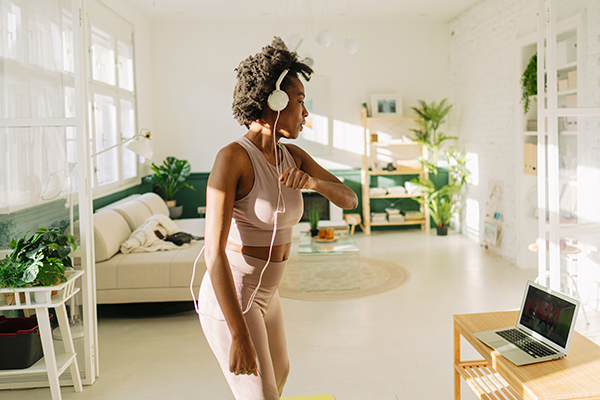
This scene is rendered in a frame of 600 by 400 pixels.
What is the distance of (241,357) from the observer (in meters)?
1.38

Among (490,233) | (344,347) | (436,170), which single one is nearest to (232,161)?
(344,347)

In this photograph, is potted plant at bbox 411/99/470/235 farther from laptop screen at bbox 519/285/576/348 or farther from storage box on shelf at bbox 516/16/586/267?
laptop screen at bbox 519/285/576/348

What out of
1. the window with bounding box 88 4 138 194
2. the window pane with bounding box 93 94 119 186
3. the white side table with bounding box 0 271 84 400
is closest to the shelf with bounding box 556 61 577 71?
the white side table with bounding box 0 271 84 400

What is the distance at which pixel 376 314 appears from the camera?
401 cm

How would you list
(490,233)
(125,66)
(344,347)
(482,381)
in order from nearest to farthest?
(482,381) → (344,347) → (490,233) → (125,66)

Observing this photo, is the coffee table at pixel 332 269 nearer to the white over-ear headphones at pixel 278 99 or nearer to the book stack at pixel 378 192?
the book stack at pixel 378 192

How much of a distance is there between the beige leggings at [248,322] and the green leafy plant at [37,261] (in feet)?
4.53

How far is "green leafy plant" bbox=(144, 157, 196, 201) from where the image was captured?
6.80 m

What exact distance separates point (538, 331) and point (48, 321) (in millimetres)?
2345

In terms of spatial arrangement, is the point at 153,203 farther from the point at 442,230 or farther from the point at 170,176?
the point at 442,230

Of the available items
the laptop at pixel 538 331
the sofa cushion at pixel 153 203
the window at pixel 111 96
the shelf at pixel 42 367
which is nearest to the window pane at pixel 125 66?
the window at pixel 111 96

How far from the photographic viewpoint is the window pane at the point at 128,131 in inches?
250

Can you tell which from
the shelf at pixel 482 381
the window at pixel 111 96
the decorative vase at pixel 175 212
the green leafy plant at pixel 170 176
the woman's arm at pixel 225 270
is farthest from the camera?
the decorative vase at pixel 175 212

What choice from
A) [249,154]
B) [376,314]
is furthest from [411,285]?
[249,154]
